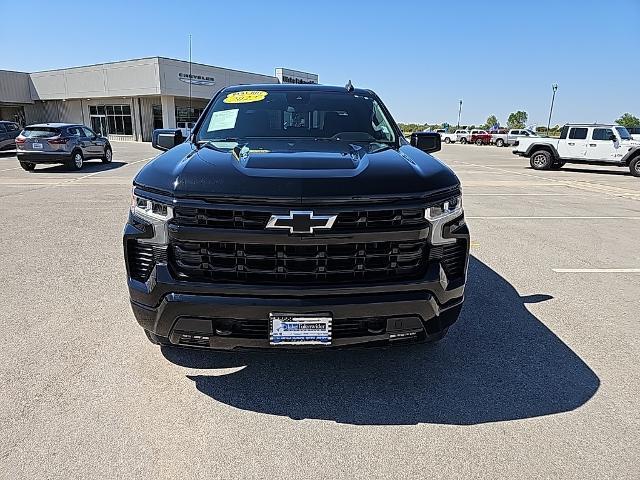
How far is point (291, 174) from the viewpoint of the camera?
249cm

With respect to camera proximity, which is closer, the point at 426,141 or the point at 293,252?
the point at 293,252

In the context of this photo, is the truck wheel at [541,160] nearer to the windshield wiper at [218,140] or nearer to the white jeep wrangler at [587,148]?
the white jeep wrangler at [587,148]

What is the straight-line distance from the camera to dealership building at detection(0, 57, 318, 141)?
39.7 m

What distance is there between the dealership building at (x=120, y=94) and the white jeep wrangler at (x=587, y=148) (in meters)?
27.9

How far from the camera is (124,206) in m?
9.35

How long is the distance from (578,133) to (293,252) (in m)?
20.5

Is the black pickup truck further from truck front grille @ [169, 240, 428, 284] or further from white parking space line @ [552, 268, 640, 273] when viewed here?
white parking space line @ [552, 268, 640, 273]

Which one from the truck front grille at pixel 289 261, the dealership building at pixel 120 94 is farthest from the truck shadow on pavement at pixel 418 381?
the dealership building at pixel 120 94

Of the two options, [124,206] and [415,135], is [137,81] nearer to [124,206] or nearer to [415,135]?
[124,206]

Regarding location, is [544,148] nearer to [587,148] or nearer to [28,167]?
[587,148]

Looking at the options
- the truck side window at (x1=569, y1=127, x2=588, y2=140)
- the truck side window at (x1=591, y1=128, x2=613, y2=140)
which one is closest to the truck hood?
the truck side window at (x1=591, y1=128, x2=613, y2=140)

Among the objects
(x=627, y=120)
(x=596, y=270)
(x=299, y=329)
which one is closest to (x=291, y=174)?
(x=299, y=329)

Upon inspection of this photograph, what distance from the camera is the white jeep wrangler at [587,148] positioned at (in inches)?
719

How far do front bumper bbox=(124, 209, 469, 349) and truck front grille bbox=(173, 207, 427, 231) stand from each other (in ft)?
0.93
